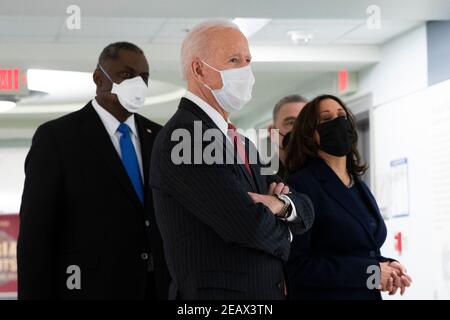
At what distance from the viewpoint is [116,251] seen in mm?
2172

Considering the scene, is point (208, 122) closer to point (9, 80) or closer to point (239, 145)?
point (239, 145)

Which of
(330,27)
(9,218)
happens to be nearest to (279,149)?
(330,27)

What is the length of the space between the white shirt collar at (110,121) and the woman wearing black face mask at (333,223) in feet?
1.71

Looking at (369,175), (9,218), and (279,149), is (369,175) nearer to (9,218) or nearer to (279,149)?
(279,149)

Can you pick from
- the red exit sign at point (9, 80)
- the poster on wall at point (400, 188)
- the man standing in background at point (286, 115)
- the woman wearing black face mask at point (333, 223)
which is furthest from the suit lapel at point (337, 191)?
the red exit sign at point (9, 80)

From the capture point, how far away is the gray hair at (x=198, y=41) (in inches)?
78.5

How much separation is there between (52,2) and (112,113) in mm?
2703

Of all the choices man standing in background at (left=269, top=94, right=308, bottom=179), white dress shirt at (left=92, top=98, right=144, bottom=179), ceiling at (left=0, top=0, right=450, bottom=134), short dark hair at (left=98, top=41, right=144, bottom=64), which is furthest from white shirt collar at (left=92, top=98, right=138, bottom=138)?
ceiling at (left=0, top=0, right=450, bottom=134)

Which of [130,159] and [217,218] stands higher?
[130,159]

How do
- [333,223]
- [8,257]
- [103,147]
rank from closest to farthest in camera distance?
1. [103,147]
2. [333,223]
3. [8,257]

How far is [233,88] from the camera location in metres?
1.97

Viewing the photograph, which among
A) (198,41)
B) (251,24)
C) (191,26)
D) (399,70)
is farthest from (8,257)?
(198,41)

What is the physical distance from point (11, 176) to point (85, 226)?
10973mm
